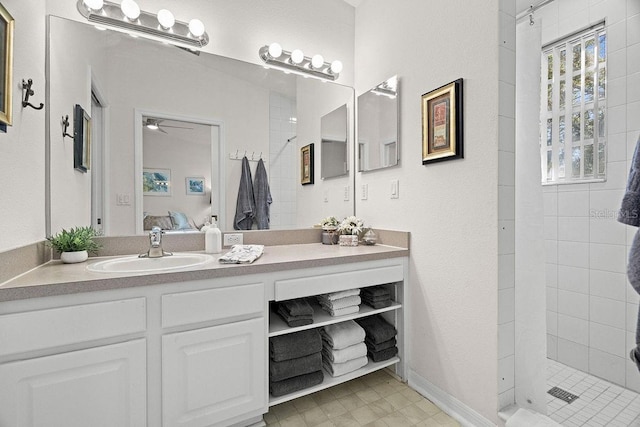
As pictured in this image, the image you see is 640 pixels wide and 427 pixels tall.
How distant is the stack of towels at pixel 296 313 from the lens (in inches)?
60.8

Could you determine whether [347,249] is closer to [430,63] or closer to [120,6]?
[430,63]

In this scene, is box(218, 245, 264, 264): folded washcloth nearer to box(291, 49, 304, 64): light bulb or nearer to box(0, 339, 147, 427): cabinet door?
box(0, 339, 147, 427): cabinet door

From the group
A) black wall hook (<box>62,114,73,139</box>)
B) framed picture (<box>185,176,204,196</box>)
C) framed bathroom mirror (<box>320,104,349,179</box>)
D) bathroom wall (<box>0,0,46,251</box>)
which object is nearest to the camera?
bathroom wall (<box>0,0,46,251</box>)

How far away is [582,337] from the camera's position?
2039 mm

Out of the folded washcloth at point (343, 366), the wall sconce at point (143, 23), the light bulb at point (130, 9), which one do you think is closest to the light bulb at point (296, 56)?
the wall sconce at point (143, 23)

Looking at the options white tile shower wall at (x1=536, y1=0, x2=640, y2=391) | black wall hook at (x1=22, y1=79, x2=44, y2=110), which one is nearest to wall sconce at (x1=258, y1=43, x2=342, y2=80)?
black wall hook at (x1=22, y1=79, x2=44, y2=110)

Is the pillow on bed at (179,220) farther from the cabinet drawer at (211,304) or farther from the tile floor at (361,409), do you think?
the tile floor at (361,409)

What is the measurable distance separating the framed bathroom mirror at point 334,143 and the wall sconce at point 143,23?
0.98 metres

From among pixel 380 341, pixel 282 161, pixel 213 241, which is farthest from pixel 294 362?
pixel 282 161

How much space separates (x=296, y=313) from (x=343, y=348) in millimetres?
393

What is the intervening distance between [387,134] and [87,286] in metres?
1.76

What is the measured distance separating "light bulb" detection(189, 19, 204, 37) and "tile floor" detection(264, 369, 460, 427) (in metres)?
2.16

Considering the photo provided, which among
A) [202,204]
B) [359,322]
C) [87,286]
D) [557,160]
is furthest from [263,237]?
[557,160]

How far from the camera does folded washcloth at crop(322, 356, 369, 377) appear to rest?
169 centimetres
